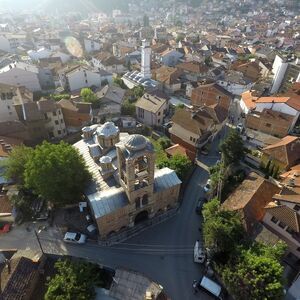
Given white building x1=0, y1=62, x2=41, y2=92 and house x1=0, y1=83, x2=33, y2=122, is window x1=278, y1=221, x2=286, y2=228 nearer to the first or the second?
house x1=0, y1=83, x2=33, y2=122

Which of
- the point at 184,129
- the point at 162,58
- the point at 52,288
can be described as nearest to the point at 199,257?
the point at 52,288

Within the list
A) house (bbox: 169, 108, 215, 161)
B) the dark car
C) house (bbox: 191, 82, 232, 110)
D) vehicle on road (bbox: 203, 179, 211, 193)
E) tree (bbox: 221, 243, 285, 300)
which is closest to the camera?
tree (bbox: 221, 243, 285, 300)

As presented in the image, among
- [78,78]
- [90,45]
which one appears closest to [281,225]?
[78,78]

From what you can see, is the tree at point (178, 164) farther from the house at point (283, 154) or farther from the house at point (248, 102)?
the house at point (248, 102)

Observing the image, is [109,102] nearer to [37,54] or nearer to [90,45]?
[37,54]

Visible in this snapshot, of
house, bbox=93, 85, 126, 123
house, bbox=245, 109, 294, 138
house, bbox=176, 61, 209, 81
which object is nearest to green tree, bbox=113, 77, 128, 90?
house, bbox=93, 85, 126, 123

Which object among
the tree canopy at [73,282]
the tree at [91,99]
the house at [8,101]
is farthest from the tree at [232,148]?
the house at [8,101]

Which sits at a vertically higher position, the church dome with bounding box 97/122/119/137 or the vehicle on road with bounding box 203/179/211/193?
the church dome with bounding box 97/122/119/137

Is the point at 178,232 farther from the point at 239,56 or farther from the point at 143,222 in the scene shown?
the point at 239,56
